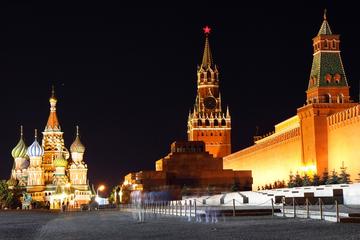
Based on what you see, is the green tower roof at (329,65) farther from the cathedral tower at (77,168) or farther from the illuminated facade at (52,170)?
the cathedral tower at (77,168)

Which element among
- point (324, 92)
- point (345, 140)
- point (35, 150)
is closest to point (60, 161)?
point (35, 150)

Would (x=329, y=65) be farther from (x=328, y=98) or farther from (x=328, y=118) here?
(x=328, y=118)

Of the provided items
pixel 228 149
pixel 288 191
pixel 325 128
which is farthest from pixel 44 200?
pixel 288 191

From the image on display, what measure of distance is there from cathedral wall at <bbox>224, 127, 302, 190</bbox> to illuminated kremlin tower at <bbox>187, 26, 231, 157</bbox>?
50.7 feet

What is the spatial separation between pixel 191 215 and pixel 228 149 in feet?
238

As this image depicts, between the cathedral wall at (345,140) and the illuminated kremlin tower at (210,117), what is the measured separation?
50253mm

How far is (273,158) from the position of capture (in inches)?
2470

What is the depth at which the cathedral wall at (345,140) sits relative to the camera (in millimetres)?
42344

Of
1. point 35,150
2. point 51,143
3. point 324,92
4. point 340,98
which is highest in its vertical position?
point 51,143

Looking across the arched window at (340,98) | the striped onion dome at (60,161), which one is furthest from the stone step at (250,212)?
the striped onion dome at (60,161)

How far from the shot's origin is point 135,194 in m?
68.1

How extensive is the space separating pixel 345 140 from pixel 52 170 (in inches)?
1860

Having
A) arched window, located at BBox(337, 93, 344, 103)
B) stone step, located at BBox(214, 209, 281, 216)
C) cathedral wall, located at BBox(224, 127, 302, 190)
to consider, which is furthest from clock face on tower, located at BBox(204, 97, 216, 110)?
stone step, located at BBox(214, 209, 281, 216)

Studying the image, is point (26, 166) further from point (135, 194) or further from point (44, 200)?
point (135, 194)
